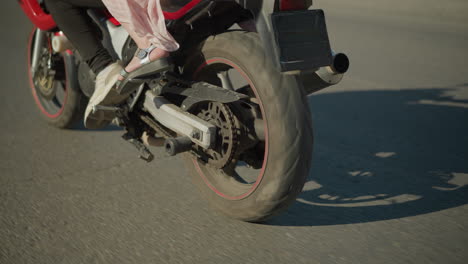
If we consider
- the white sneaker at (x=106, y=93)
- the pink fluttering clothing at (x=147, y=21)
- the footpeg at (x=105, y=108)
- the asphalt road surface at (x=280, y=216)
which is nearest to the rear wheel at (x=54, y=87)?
the asphalt road surface at (x=280, y=216)

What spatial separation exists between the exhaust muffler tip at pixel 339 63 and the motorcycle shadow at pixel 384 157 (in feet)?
2.76

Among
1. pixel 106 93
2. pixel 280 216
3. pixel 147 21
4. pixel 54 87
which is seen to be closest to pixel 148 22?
pixel 147 21

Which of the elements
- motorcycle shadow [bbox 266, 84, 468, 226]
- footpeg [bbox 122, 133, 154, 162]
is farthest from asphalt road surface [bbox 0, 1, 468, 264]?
footpeg [bbox 122, 133, 154, 162]

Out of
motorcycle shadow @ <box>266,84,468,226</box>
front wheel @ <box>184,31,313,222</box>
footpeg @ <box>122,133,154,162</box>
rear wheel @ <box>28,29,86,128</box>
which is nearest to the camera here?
front wheel @ <box>184,31,313,222</box>

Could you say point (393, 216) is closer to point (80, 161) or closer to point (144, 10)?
point (144, 10)

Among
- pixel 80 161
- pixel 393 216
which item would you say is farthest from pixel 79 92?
pixel 393 216

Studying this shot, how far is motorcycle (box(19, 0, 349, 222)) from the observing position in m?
2.36

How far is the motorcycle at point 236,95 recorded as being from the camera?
2.36m

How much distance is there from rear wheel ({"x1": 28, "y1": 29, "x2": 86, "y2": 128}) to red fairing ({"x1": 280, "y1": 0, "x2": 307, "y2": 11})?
2184 mm

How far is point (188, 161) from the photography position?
10.3 ft

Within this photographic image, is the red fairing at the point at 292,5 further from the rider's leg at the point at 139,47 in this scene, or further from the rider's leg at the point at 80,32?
the rider's leg at the point at 80,32

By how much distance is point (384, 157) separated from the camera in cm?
376

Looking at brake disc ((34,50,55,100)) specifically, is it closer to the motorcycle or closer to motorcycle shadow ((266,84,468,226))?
the motorcycle

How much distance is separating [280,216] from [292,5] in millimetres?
1188
